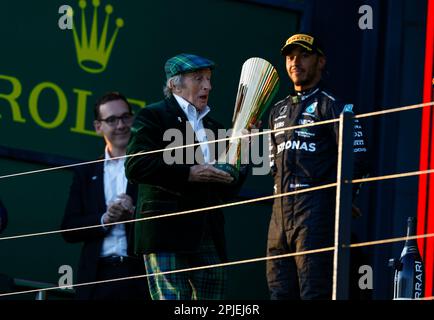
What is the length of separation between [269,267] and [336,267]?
Result: 6.50 ft

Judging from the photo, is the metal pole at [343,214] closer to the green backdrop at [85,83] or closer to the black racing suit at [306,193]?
the black racing suit at [306,193]

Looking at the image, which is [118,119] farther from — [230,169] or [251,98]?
[230,169]

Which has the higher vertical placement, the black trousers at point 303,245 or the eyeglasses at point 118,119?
the eyeglasses at point 118,119

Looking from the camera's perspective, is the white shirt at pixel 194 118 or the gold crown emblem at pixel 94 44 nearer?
the white shirt at pixel 194 118

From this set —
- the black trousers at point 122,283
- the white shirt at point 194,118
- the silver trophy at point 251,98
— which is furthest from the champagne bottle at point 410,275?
the black trousers at point 122,283

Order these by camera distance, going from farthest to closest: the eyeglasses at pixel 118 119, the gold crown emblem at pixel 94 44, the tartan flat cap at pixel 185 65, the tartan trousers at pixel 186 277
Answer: the gold crown emblem at pixel 94 44 < the eyeglasses at pixel 118 119 < the tartan flat cap at pixel 185 65 < the tartan trousers at pixel 186 277

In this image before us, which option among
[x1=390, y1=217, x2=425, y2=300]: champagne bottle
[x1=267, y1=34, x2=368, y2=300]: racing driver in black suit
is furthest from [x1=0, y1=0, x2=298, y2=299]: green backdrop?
[x1=390, y1=217, x2=425, y2=300]: champagne bottle

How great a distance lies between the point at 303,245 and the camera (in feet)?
29.7

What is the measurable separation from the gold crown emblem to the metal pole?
4.37 m

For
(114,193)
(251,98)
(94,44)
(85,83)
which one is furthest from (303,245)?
(94,44)

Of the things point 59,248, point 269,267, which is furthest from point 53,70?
point 269,267

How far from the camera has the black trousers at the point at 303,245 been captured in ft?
29.5

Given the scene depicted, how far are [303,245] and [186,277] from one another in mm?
692

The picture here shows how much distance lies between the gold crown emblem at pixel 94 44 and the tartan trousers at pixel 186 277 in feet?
9.25
